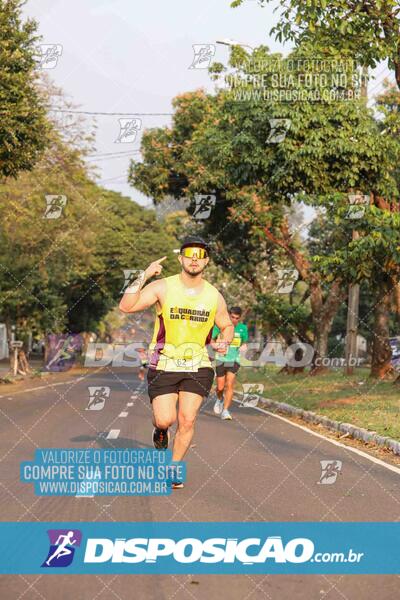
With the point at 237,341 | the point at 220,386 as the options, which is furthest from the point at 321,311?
the point at 237,341

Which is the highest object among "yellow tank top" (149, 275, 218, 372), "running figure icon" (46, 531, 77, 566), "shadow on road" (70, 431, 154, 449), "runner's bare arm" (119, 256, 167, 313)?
"runner's bare arm" (119, 256, 167, 313)

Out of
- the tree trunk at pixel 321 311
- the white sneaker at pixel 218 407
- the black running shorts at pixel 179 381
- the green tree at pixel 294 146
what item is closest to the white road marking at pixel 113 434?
the white sneaker at pixel 218 407

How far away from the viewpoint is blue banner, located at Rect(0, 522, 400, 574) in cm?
599

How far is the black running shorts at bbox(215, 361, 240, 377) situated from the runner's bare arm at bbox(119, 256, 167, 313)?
345 inches

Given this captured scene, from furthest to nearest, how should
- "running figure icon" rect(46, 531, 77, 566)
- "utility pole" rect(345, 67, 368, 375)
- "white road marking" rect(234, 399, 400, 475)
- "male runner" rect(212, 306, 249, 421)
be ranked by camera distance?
"utility pole" rect(345, 67, 368, 375), "male runner" rect(212, 306, 249, 421), "white road marking" rect(234, 399, 400, 475), "running figure icon" rect(46, 531, 77, 566)

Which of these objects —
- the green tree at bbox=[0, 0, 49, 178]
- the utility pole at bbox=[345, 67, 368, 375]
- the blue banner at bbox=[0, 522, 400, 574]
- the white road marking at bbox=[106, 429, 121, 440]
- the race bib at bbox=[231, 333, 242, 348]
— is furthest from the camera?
the utility pole at bbox=[345, 67, 368, 375]

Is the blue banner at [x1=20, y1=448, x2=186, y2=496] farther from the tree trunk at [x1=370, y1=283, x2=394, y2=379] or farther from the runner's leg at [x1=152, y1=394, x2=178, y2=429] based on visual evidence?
the tree trunk at [x1=370, y1=283, x2=394, y2=379]

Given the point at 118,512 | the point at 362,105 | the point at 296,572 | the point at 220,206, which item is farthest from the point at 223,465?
the point at 220,206

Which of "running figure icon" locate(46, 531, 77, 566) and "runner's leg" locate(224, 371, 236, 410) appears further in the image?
"runner's leg" locate(224, 371, 236, 410)

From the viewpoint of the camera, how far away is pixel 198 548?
6414 mm

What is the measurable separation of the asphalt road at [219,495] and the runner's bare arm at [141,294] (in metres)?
1.69

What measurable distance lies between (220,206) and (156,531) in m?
29.2

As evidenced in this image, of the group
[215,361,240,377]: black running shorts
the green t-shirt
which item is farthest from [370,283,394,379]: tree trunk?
[215,361,240,377]: black running shorts

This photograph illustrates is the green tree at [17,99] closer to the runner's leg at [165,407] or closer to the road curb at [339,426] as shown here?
the road curb at [339,426]
